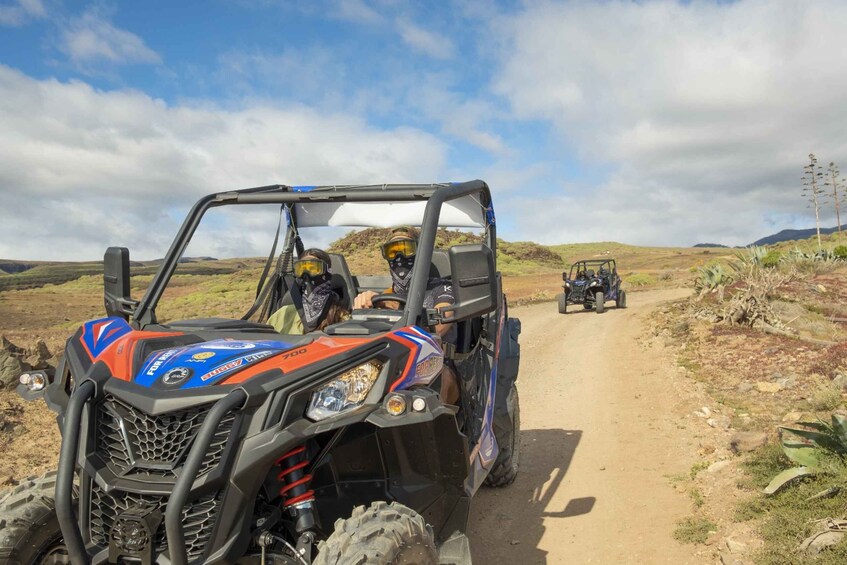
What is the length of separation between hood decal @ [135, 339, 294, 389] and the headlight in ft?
0.88

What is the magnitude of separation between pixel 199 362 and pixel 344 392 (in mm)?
565

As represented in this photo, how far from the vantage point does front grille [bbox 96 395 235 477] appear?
2.32 meters

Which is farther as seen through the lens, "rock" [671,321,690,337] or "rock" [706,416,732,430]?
"rock" [671,321,690,337]

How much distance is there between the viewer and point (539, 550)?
4.53m

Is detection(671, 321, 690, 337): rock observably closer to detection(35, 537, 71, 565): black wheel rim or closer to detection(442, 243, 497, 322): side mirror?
detection(442, 243, 497, 322): side mirror

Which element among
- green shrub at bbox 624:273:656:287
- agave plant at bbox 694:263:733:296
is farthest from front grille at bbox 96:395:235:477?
green shrub at bbox 624:273:656:287

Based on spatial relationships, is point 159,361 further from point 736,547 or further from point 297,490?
point 736,547

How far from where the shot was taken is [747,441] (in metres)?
5.97

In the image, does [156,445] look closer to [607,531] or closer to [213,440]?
[213,440]

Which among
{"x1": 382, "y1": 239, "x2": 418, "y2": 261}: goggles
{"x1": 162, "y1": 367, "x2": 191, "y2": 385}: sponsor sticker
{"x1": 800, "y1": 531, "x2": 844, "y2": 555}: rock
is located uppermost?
{"x1": 382, "y1": 239, "x2": 418, "y2": 261}: goggles

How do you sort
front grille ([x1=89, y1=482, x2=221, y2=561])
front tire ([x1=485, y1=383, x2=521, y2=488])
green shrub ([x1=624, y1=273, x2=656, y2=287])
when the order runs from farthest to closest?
green shrub ([x1=624, y1=273, x2=656, y2=287]) → front tire ([x1=485, y1=383, x2=521, y2=488]) → front grille ([x1=89, y1=482, x2=221, y2=561])

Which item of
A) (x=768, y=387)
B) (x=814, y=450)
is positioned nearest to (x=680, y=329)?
(x=768, y=387)

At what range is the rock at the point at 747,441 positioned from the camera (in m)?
5.89

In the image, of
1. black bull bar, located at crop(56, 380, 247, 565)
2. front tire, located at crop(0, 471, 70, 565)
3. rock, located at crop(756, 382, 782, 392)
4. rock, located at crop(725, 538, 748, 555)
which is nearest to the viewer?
black bull bar, located at crop(56, 380, 247, 565)
